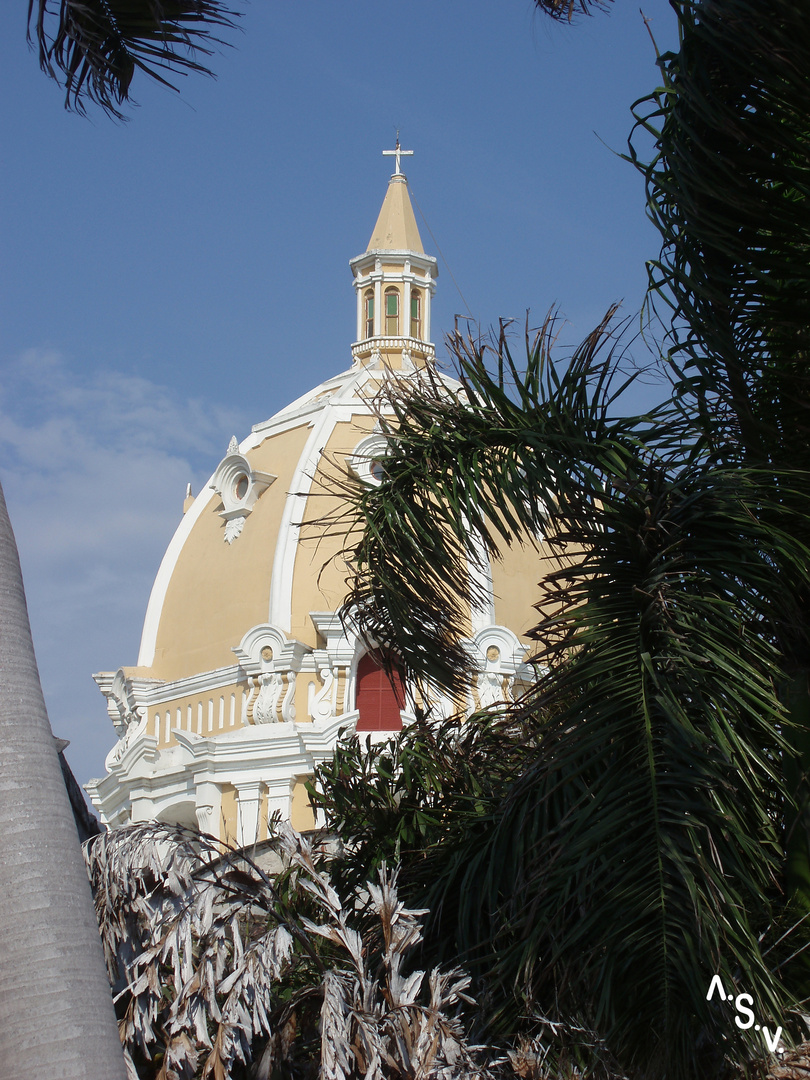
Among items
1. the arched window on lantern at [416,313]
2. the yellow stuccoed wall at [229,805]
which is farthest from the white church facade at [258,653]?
the arched window on lantern at [416,313]

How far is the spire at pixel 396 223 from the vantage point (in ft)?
99.9

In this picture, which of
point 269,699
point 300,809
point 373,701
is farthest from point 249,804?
point 373,701

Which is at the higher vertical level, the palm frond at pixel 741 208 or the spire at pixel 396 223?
the spire at pixel 396 223

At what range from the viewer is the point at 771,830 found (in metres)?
4.71

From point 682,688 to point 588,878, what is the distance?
73 centimetres

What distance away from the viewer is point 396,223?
30.8 metres

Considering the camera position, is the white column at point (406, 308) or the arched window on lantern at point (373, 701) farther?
the white column at point (406, 308)

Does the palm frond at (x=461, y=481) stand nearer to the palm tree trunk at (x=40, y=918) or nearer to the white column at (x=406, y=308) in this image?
the palm tree trunk at (x=40, y=918)

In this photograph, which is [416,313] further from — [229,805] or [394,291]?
[229,805]

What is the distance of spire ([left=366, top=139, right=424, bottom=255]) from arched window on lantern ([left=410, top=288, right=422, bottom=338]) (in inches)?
41.0

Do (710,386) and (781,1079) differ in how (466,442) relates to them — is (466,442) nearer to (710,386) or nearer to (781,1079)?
(710,386)

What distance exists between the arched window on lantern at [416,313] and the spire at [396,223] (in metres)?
1.04

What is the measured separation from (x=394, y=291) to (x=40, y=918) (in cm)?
2800

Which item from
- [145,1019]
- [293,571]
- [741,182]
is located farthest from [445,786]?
[293,571]
